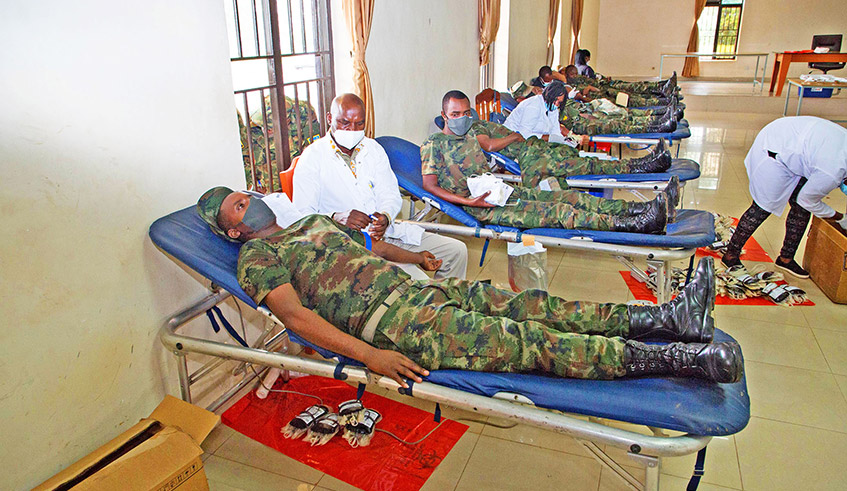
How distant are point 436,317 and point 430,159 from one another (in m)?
1.78

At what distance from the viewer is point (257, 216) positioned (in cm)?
212

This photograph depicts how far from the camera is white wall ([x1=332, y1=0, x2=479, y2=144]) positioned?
3762 mm

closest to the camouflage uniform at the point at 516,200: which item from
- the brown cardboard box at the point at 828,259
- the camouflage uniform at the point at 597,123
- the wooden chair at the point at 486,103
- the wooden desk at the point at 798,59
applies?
the brown cardboard box at the point at 828,259

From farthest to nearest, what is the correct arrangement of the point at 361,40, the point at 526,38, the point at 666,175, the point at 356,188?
1. the point at 526,38
2. the point at 666,175
3. the point at 361,40
4. the point at 356,188

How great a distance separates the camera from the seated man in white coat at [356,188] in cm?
274

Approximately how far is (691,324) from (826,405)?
3.42ft

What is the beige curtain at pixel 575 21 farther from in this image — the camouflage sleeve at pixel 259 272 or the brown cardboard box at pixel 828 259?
the camouflage sleeve at pixel 259 272

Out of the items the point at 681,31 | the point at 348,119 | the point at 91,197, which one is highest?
the point at 681,31

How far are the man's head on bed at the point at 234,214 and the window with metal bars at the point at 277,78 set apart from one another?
963mm

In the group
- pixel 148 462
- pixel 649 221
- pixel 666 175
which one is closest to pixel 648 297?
pixel 649 221

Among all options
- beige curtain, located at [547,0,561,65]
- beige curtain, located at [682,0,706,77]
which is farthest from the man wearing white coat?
beige curtain, located at [682,0,706,77]

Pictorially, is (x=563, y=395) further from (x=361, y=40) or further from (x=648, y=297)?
(x=361, y=40)

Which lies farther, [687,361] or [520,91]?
[520,91]

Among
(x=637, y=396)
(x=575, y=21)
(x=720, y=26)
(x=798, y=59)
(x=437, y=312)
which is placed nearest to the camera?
(x=637, y=396)
